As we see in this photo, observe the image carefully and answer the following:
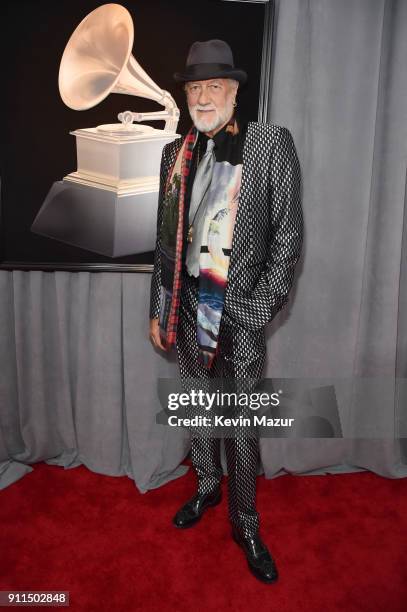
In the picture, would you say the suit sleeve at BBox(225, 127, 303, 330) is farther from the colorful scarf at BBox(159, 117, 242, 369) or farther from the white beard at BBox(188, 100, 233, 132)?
the white beard at BBox(188, 100, 233, 132)

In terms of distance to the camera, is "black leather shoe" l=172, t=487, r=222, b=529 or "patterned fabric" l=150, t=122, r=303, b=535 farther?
"black leather shoe" l=172, t=487, r=222, b=529

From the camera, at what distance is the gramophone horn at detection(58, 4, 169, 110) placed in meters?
2.04

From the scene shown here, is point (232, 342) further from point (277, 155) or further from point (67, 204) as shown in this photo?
point (67, 204)

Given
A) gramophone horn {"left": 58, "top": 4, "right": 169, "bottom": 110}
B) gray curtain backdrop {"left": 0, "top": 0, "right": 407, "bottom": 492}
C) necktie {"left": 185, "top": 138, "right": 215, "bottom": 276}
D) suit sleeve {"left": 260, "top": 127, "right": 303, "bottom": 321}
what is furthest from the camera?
gray curtain backdrop {"left": 0, "top": 0, "right": 407, "bottom": 492}

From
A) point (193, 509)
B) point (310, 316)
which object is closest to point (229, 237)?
point (310, 316)

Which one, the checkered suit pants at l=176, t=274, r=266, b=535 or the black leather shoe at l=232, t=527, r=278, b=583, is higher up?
the checkered suit pants at l=176, t=274, r=266, b=535

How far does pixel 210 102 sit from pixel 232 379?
0.94 metres

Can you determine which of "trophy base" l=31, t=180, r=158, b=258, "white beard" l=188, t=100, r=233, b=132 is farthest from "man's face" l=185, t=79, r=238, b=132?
"trophy base" l=31, t=180, r=158, b=258

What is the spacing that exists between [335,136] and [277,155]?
1.94ft

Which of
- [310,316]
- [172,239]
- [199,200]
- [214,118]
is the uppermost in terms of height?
[214,118]

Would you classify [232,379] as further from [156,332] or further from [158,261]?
[158,261]

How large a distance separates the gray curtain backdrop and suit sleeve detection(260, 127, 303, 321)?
0.48 metres

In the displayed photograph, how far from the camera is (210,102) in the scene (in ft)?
6.00

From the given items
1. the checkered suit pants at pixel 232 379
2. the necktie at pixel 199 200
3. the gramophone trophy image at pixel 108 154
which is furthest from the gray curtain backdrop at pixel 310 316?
the necktie at pixel 199 200
